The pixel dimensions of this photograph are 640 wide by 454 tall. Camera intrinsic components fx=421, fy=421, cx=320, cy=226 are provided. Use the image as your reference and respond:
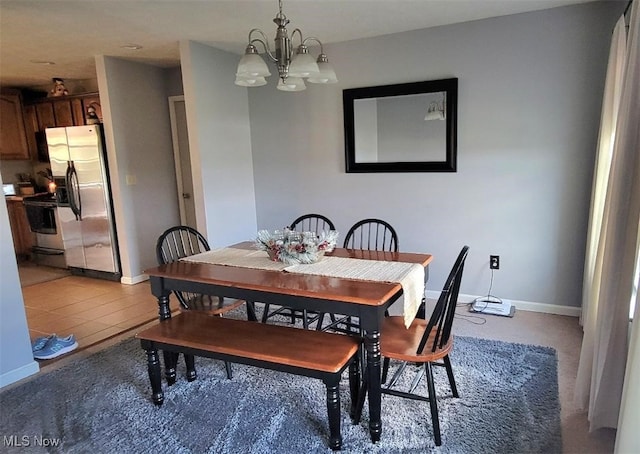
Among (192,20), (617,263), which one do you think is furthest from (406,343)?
(192,20)

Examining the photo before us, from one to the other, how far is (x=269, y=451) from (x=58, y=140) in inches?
177

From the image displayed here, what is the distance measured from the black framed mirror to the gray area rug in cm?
174

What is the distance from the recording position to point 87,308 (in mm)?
4031

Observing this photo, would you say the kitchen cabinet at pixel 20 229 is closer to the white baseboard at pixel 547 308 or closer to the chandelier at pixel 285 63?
the chandelier at pixel 285 63

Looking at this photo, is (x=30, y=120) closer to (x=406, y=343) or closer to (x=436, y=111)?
(x=436, y=111)

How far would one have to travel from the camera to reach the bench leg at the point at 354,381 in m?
2.14

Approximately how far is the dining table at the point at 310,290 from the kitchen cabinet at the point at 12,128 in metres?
4.81

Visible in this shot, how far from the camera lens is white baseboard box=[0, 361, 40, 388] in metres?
2.66

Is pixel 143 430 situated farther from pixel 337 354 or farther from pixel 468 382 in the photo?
pixel 468 382

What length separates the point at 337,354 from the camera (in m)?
1.94

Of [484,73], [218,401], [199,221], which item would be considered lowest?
[218,401]

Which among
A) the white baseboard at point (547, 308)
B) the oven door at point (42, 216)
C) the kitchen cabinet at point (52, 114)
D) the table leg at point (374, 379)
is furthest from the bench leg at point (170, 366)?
the oven door at point (42, 216)

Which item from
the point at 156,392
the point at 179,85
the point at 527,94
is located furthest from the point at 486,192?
the point at 179,85

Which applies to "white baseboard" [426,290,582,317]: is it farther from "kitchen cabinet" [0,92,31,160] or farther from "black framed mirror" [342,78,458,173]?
"kitchen cabinet" [0,92,31,160]
